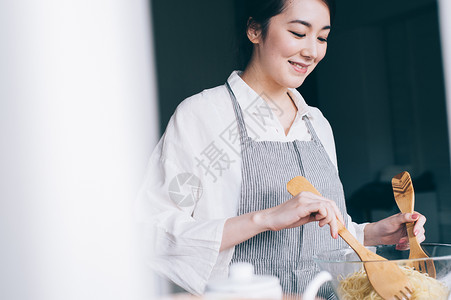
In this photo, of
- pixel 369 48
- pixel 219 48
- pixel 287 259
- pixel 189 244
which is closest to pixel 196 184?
pixel 189 244

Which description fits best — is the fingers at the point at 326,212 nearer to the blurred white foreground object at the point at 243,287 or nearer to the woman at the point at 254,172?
the woman at the point at 254,172

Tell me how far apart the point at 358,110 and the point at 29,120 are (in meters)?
1.24

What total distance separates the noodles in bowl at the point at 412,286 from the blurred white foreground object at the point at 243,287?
0.32 meters

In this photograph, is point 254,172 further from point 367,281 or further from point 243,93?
point 367,281

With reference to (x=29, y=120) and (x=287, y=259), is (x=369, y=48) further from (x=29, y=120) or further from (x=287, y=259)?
(x=29, y=120)

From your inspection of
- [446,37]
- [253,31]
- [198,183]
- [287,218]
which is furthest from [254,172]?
[446,37]

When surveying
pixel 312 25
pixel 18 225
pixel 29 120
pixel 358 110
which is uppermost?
pixel 312 25

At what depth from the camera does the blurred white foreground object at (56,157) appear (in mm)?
596

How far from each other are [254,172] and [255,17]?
1.27 feet

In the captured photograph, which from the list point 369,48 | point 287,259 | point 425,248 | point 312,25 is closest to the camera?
point 425,248

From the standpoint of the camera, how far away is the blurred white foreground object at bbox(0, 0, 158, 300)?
0.60m

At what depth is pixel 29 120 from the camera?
60 centimetres

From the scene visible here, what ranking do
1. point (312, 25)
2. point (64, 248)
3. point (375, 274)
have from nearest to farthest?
point (64, 248), point (375, 274), point (312, 25)

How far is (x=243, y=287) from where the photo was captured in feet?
1.51
